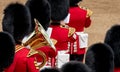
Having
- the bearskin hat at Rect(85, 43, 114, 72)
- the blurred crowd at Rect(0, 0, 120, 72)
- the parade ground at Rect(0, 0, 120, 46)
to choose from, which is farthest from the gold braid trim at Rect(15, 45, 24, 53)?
the parade ground at Rect(0, 0, 120, 46)

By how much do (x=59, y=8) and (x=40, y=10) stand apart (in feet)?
1.64

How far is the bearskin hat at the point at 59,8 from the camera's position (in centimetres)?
659

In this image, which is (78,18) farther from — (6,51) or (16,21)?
(6,51)

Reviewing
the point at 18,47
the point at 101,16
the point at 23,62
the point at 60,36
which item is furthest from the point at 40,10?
the point at 101,16

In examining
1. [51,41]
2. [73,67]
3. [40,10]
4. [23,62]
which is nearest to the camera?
[73,67]

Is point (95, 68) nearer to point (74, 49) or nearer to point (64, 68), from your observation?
point (64, 68)

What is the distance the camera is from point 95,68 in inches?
166

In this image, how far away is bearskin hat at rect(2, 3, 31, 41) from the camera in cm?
527

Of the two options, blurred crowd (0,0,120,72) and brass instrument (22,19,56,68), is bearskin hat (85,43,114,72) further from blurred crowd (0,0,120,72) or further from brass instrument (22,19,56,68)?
brass instrument (22,19,56,68)

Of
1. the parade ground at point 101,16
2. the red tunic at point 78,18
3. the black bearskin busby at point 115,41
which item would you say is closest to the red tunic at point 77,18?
the red tunic at point 78,18

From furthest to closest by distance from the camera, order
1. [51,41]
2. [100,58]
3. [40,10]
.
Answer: [40,10], [51,41], [100,58]

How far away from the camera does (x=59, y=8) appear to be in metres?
6.71

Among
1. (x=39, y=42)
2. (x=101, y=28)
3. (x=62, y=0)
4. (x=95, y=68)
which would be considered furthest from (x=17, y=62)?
(x=101, y=28)

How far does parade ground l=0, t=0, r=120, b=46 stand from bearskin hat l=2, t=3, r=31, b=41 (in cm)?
452
